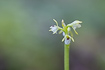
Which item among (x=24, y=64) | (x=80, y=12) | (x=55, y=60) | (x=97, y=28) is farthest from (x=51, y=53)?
(x=80, y=12)

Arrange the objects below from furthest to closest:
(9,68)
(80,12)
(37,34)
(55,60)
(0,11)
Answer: (80,12) → (0,11) → (37,34) → (55,60) → (9,68)

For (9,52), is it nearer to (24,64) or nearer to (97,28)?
(24,64)

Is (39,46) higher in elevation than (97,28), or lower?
lower

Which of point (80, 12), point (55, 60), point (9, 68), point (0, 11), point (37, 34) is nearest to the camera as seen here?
point (9, 68)

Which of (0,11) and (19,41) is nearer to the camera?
(19,41)

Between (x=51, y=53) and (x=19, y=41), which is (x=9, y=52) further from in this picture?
(x=51, y=53)

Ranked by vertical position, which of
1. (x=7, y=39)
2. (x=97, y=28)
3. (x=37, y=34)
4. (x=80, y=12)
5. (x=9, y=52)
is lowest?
(x=9, y=52)

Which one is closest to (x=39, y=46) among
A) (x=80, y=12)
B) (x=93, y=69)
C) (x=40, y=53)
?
(x=40, y=53)
